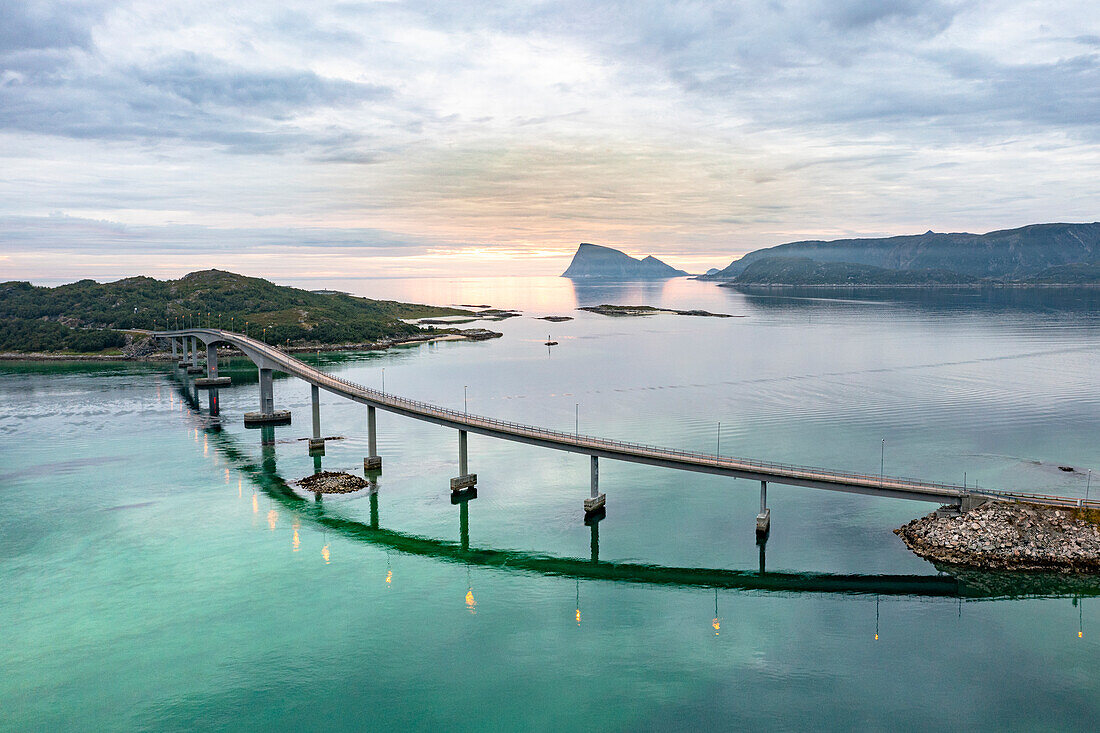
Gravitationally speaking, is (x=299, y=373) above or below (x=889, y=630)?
above

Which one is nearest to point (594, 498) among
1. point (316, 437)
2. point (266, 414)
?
point (316, 437)

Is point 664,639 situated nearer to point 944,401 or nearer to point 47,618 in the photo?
point 47,618

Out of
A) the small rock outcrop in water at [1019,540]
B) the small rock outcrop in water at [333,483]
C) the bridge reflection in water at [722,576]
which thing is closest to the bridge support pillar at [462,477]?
the bridge reflection in water at [722,576]

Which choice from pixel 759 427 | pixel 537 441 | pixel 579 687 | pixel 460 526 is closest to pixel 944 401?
pixel 759 427

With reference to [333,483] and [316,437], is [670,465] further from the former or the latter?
[316,437]

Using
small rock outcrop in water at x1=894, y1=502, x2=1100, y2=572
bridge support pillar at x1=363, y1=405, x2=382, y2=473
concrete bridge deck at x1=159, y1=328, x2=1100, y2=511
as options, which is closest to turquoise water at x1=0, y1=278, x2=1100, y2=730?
bridge support pillar at x1=363, y1=405, x2=382, y2=473

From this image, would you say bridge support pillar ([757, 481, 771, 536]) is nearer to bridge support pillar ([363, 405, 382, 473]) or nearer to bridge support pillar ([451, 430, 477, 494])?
bridge support pillar ([451, 430, 477, 494])
